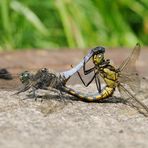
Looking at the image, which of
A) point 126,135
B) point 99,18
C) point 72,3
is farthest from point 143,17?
point 126,135

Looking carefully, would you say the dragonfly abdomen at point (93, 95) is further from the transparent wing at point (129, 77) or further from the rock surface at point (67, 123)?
the transparent wing at point (129, 77)

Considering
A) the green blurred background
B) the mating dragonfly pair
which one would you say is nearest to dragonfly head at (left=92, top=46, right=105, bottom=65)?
the mating dragonfly pair

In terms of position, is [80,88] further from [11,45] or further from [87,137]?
[11,45]

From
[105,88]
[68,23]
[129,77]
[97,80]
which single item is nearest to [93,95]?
[105,88]

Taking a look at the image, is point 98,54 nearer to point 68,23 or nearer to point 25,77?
point 25,77

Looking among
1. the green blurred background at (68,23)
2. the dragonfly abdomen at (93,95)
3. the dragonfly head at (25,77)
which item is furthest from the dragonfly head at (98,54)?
the green blurred background at (68,23)
